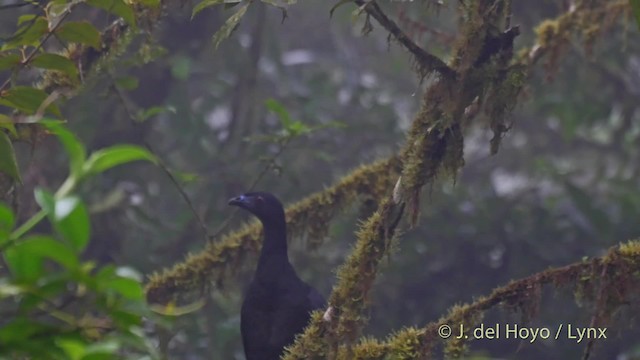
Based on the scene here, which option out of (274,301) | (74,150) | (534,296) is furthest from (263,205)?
(74,150)

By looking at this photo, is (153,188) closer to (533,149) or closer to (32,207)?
(32,207)

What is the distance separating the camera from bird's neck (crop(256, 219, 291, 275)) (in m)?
3.10

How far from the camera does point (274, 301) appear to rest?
124 inches

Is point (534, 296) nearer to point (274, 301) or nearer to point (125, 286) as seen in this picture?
point (125, 286)

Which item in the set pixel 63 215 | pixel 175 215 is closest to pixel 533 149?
pixel 175 215

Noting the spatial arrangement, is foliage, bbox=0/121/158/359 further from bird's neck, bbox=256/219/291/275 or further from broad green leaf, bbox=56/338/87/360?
bird's neck, bbox=256/219/291/275

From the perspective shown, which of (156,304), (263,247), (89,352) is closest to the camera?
(89,352)

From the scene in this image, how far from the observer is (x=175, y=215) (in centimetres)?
484

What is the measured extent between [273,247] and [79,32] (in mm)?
1455

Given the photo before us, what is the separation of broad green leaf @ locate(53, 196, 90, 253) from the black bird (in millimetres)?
2225

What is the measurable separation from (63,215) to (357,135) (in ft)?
14.4

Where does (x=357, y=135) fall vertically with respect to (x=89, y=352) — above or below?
above

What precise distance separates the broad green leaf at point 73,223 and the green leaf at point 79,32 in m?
0.95

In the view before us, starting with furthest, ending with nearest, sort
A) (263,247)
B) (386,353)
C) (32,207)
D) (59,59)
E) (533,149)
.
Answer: (533,149) → (32,207) → (263,247) → (386,353) → (59,59)
